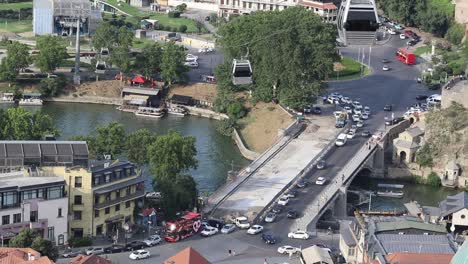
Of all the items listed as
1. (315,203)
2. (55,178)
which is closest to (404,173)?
(315,203)

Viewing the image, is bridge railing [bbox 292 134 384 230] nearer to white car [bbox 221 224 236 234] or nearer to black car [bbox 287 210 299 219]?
black car [bbox 287 210 299 219]

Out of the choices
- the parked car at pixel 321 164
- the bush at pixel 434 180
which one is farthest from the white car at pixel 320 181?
the bush at pixel 434 180

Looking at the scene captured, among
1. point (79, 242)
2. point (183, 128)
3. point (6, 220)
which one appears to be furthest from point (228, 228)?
point (183, 128)

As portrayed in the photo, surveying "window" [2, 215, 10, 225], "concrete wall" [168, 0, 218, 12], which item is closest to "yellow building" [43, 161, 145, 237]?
"window" [2, 215, 10, 225]

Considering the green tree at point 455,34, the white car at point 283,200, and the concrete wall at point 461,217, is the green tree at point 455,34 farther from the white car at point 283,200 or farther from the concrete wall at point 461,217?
the concrete wall at point 461,217

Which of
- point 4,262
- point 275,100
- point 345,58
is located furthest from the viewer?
point 345,58

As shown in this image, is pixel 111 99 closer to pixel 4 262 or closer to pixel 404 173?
pixel 404 173

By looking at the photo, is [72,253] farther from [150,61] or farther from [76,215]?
[150,61]
